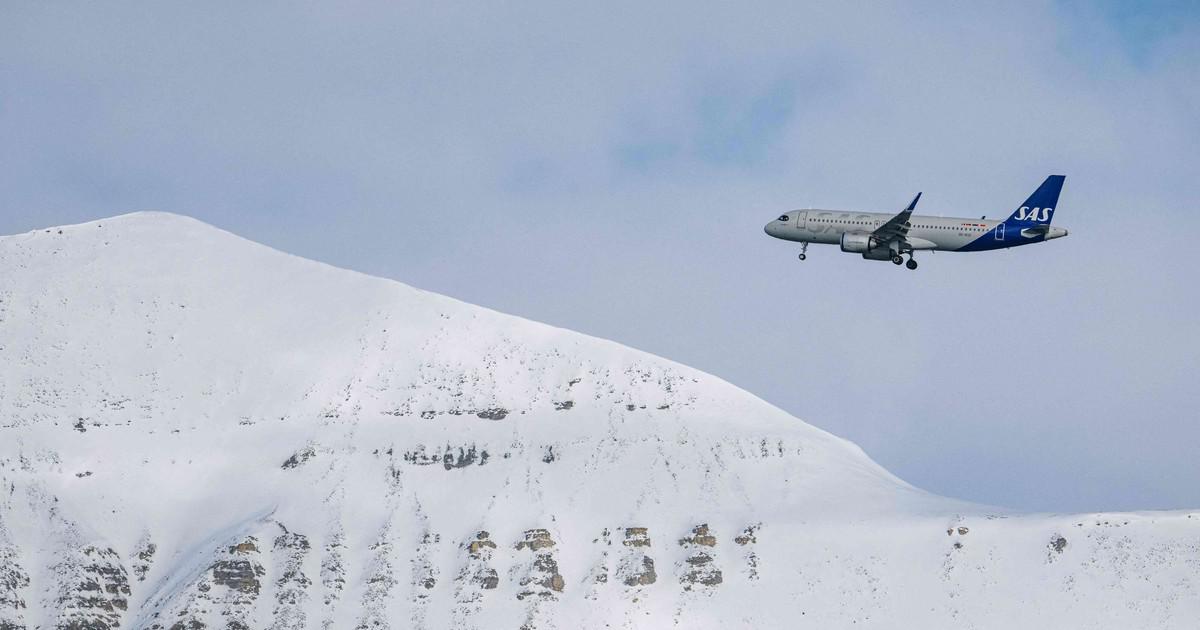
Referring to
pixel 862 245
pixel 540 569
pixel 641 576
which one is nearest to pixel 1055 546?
pixel 641 576

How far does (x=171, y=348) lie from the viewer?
19662 centimetres

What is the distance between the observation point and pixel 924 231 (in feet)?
482

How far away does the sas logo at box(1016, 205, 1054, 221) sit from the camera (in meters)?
148

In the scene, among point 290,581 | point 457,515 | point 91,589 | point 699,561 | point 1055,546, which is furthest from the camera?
point 457,515

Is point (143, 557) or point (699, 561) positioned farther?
point (143, 557)

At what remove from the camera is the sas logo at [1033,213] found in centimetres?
14800

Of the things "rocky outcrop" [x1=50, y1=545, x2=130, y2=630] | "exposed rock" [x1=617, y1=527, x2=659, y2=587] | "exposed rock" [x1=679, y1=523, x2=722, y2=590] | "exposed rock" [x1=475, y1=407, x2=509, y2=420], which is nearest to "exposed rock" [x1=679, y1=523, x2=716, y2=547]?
"exposed rock" [x1=679, y1=523, x2=722, y2=590]

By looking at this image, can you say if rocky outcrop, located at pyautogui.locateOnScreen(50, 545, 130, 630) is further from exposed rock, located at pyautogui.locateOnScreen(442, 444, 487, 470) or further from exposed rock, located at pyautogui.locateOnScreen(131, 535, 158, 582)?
exposed rock, located at pyautogui.locateOnScreen(442, 444, 487, 470)

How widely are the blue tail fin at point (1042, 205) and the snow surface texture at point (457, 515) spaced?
118 feet

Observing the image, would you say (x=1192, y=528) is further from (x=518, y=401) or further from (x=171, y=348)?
(x=171, y=348)

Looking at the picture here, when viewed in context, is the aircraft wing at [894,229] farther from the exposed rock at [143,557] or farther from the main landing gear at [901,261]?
the exposed rock at [143,557]

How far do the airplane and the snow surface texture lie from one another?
→ 117 ft

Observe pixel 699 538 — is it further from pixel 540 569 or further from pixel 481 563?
pixel 481 563

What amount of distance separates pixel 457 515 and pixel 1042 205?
6557cm
